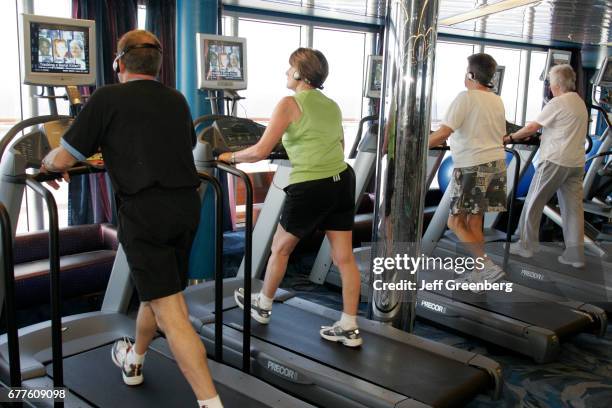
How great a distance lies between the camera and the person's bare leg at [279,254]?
3.11m

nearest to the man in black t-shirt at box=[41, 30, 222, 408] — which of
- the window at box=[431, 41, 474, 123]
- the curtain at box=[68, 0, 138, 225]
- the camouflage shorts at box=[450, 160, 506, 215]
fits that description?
the camouflage shorts at box=[450, 160, 506, 215]

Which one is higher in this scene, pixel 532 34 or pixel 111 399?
pixel 532 34

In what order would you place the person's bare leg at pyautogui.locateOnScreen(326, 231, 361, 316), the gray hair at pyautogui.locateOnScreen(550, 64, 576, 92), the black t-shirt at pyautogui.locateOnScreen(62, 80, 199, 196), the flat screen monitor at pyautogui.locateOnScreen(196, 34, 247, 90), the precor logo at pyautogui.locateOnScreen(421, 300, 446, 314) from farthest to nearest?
the gray hair at pyautogui.locateOnScreen(550, 64, 576, 92) < the precor logo at pyautogui.locateOnScreen(421, 300, 446, 314) < the flat screen monitor at pyautogui.locateOnScreen(196, 34, 247, 90) < the person's bare leg at pyautogui.locateOnScreen(326, 231, 361, 316) < the black t-shirt at pyautogui.locateOnScreen(62, 80, 199, 196)

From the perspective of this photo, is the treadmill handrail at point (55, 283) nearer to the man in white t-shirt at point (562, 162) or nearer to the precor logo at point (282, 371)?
the precor logo at point (282, 371)

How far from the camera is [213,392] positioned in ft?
7.43

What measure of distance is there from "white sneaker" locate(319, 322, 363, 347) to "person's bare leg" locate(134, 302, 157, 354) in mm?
1081

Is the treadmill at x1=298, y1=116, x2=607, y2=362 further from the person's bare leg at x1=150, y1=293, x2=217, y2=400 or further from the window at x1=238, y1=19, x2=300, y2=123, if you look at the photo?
the window at x1=238, y1=19, x2=300, y2=123

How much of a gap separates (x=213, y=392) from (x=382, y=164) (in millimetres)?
1558

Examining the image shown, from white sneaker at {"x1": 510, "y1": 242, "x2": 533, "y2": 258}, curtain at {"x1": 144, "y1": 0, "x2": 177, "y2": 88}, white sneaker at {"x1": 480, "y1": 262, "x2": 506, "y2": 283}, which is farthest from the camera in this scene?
curtain at {"x1": 144, "y1": 0, "x2": 177, "y2": 88}

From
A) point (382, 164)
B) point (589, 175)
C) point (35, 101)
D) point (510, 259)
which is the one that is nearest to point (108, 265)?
point (35, 101)

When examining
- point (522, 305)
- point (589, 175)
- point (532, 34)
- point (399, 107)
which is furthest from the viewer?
point (532, 34)

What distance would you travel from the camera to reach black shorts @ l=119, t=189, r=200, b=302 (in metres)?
2.19

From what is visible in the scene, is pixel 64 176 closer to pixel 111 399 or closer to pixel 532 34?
pixel 111 399

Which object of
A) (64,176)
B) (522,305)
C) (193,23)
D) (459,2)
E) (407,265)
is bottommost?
(522,305)
